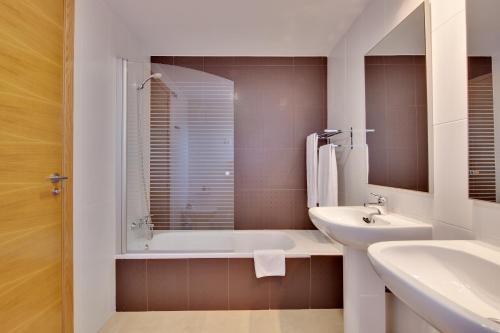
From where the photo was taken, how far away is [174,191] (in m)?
2.45

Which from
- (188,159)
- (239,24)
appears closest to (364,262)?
(188,159)

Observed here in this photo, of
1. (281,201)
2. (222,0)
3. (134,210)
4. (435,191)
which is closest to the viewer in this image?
(435,191)

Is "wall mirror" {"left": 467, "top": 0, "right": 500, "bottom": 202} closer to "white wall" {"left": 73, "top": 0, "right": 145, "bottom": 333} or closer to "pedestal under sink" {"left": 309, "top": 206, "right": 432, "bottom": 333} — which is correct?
"pedestal under sink" {"left": 309, "top": 206, "right": 432, "bottom": 333}

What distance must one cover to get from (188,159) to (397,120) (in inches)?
63.3

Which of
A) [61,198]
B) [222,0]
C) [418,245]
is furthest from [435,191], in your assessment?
[61,198]

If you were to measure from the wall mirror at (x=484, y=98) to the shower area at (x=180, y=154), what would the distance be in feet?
5.55

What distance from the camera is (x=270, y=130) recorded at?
314cm

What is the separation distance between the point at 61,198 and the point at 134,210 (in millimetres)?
836

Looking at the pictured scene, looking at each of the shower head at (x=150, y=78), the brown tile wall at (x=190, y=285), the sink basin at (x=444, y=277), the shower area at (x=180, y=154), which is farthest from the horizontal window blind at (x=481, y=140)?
the shower head at (x=150, y=78)

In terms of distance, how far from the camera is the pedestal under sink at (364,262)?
138 centimetres

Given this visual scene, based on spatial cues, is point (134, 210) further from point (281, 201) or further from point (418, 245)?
point (418, 245)

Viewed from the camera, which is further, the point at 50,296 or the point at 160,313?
the point at 160,313

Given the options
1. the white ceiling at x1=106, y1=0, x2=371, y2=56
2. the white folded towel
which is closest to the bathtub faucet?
the white folded towel

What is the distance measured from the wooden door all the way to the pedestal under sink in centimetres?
144
